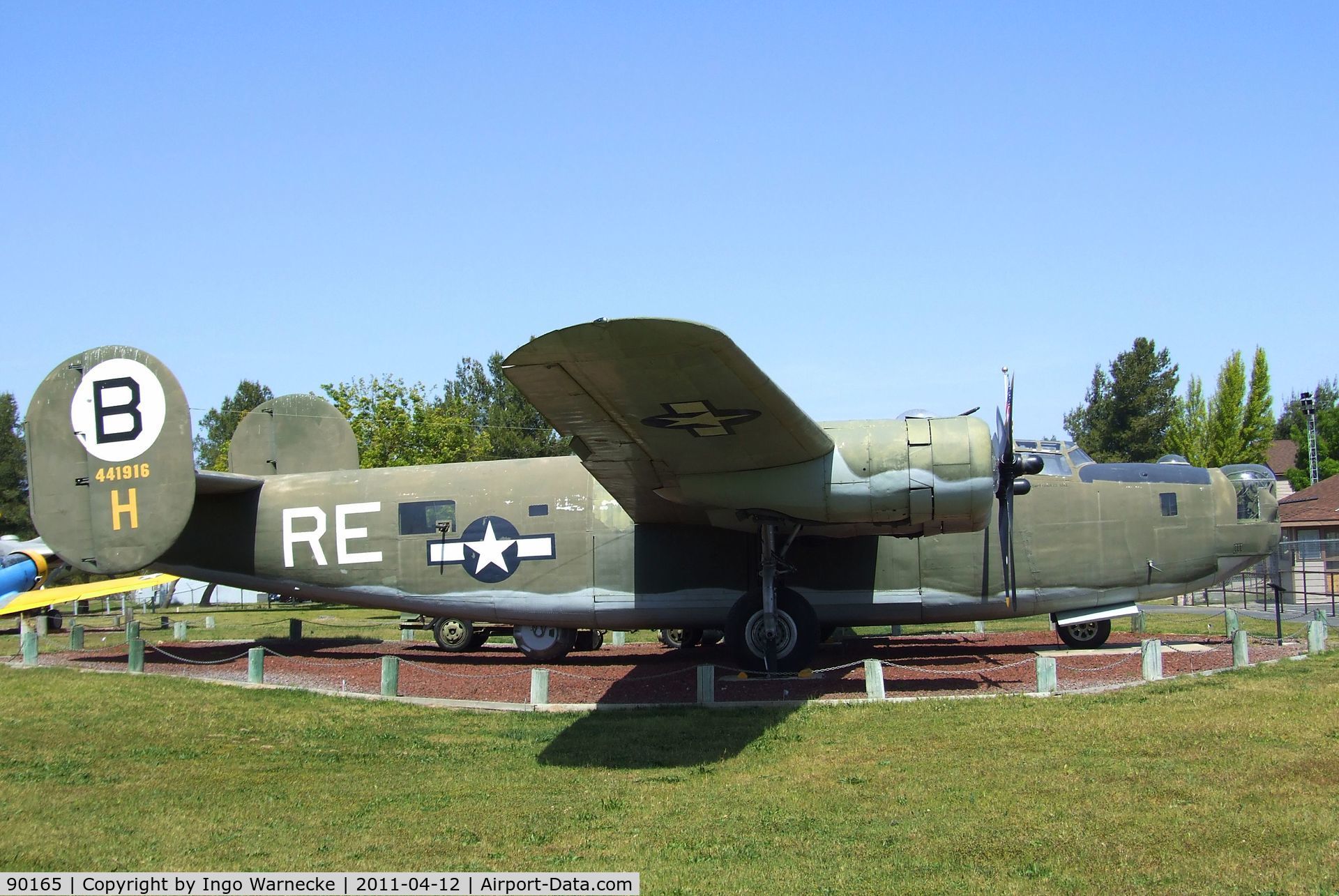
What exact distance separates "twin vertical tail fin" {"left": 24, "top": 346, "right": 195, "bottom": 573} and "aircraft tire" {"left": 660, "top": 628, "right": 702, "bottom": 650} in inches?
296

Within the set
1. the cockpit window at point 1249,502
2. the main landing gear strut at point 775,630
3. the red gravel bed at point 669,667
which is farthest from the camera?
the cockpit window at point 1249,502

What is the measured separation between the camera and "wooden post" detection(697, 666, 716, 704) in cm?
1181

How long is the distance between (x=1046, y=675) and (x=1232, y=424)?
3829 cm

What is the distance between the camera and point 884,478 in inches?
441

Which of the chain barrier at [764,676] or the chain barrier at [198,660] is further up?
the chain barrier at [764,676]

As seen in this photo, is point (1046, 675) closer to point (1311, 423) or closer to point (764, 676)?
point (764, 676)

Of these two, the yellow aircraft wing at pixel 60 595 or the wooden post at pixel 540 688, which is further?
the yellow aircraft wing at pixel 60 595

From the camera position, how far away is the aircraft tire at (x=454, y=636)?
18688 millimetres

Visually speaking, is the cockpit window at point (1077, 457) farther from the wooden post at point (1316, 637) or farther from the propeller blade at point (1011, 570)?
the wooden post at point (1316, 637)

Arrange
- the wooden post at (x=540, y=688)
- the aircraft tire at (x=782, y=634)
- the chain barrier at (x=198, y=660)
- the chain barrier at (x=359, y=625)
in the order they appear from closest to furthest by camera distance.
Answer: the wooden post at (x=540, y=688)
the aircraft tire at (x=782, y=634)
the chain barrier at (x=198, y=660)
the chain barrier at (x=359, y=625)

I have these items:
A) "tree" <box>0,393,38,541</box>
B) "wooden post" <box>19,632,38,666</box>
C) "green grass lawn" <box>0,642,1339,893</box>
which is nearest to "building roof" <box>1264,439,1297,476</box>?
"green grass lawn" <box>0,642,1339,893</box>

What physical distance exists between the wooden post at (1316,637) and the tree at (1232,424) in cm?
3243

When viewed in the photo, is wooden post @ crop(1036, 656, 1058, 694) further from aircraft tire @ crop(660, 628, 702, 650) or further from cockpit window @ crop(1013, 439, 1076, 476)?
aircraft tire @ crop(660, 628, 702, 650)

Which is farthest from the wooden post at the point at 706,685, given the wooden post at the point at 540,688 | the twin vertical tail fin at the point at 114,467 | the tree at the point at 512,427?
the tree at the point at 512,427
